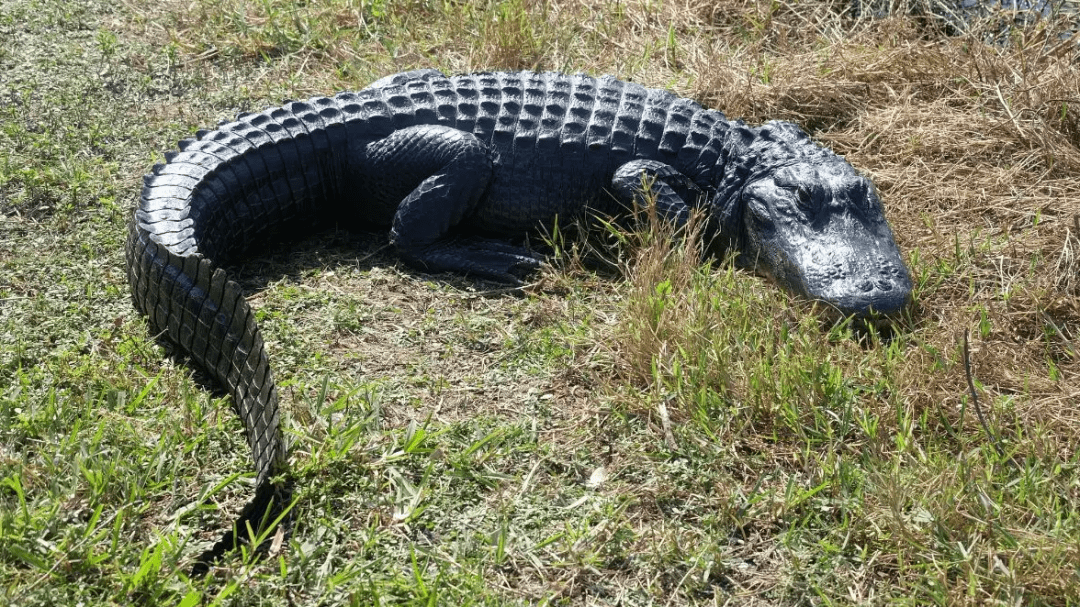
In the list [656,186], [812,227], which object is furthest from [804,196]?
[656,186]

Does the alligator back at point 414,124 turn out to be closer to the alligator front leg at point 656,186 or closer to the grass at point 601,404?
the alligator front leg at point 656,186

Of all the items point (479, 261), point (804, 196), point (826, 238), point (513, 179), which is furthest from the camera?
point (513, 179)

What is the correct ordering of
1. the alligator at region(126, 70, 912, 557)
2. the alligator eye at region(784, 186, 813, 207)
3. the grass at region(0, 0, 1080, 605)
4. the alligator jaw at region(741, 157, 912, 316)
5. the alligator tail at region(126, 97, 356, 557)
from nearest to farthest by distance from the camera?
1. the grass at region(0, 0, 1080, 605)
2. the alligator tail at region(126, 97, 356, 557)
3. the alligator jaw at region(741, 157, 912, 316)
4. the alligator at region(126, 70, 912, 557)
5. the alligator eye at region(784, 186, 813, 207)

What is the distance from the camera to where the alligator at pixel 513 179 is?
4.05 metres

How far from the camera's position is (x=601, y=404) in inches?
139

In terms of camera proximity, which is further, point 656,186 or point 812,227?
point 656,186

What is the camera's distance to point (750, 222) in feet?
14.4

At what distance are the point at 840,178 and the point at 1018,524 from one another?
179 cm

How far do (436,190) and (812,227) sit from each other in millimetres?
1541

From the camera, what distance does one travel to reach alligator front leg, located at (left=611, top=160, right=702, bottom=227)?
14.5 ft

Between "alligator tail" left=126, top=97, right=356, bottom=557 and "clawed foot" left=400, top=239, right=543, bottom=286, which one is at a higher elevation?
"alligator tail" left=126, top=97, right=356, bottom=557

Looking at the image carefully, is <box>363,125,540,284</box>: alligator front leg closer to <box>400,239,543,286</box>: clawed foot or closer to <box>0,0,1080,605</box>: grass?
<box>400,239,543,286</box>: clawed foot

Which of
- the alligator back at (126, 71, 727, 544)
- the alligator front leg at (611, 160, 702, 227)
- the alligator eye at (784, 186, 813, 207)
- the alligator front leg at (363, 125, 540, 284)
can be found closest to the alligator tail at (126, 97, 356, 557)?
the alligator back at (126, 71, 727, 544)

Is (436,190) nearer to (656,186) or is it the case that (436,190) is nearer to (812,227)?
(656,186)
